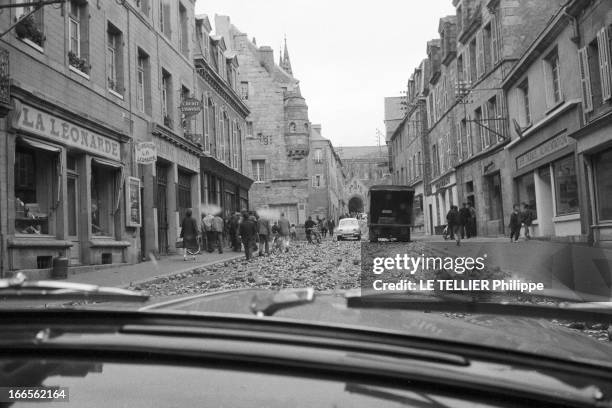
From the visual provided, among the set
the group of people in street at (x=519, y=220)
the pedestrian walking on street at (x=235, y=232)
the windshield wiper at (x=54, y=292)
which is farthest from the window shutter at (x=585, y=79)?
the windshield wiper at (x=54, y=292)

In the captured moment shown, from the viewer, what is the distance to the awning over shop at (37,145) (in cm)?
1115

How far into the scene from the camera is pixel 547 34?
18.3m

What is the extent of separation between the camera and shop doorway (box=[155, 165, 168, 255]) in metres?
19.9

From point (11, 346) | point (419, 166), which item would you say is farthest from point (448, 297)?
point (419, 166)

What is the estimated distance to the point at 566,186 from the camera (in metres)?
18.1

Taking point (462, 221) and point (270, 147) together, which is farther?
point (270, 147)

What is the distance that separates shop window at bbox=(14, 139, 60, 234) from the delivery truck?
20.2 meters

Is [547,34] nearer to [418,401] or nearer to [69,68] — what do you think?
[69,68]

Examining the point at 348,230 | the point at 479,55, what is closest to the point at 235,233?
the point at 479,55

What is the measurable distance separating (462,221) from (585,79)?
991cm

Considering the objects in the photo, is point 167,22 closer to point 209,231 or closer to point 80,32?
point 80,32

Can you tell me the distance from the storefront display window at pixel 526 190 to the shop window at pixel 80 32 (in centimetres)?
1620

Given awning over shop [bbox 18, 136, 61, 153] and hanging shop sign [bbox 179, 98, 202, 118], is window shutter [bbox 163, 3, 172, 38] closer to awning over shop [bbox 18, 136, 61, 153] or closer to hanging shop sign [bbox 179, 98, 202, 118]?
hanging shop sign [bbox 179, 98, 202, 118]

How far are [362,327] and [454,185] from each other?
33.1 m
